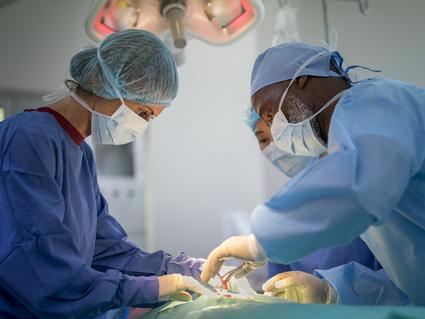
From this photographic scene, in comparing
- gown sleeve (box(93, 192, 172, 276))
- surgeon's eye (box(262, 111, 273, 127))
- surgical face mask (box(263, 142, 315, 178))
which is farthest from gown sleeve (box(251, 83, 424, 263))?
surgical face mask (box(263, 142, 315, 178))

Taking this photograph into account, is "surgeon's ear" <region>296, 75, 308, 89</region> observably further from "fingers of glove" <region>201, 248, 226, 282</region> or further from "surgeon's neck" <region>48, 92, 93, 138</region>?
"surgeon's neck" <region>48, 92, 93, 138</region>

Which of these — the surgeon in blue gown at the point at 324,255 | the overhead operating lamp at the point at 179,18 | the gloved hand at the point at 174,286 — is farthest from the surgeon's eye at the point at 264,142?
the gloved hand at the point at 174,286

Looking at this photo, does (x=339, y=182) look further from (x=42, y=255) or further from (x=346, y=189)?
(x=42, y=255)

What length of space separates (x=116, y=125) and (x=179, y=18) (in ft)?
1.64

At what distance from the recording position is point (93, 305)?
41.7 inches

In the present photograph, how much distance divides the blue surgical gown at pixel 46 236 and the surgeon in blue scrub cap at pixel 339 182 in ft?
1.08

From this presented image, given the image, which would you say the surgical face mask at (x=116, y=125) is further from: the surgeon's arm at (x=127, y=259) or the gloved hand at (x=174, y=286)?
the gloved hand at (x=174, y=286)

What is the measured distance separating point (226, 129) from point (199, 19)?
1139 millimetres

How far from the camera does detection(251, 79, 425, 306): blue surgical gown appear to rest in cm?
89

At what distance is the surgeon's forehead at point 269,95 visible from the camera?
128cm

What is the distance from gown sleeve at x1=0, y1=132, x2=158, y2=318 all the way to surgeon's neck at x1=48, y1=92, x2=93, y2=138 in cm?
20

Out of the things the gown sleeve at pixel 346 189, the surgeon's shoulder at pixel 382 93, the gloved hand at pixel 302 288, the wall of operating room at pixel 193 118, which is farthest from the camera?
the wall of operating room at pixel 193 118

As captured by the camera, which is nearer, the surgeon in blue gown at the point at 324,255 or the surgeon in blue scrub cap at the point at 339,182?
the surgeon in blue scrub cap at the point at 339,182

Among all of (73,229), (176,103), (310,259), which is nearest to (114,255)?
(73,229)
